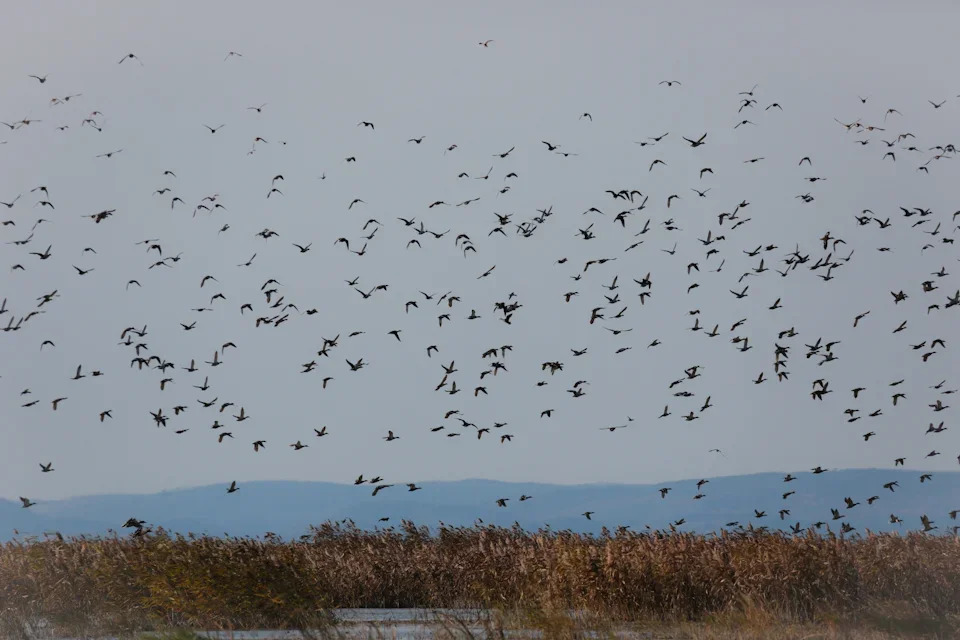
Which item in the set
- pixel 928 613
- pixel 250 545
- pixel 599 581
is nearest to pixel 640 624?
pixel 599 581

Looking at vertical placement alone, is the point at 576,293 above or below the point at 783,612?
above

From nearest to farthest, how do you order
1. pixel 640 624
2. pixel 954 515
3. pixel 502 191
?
pixel 640 624, pixel 954 515, pixel 502 191

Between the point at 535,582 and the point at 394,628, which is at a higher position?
the point at 394,628

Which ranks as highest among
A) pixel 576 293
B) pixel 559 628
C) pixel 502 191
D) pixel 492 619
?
pixel 502 191

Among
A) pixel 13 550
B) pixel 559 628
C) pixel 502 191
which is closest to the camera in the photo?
pixel 559 628

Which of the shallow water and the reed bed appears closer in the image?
the shallow water

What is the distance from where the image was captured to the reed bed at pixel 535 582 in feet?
66.3

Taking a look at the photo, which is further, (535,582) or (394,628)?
(535,582)

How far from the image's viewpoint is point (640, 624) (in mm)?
20219

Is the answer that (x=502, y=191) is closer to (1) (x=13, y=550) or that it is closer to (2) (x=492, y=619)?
(2) (x=492, y=619)

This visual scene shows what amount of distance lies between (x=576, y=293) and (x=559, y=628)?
1609 centimetres

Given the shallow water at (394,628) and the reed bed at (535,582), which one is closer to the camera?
the shallow water at (394,628)

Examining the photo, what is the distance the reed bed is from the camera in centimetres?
2022

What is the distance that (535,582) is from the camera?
22250 millimetres
